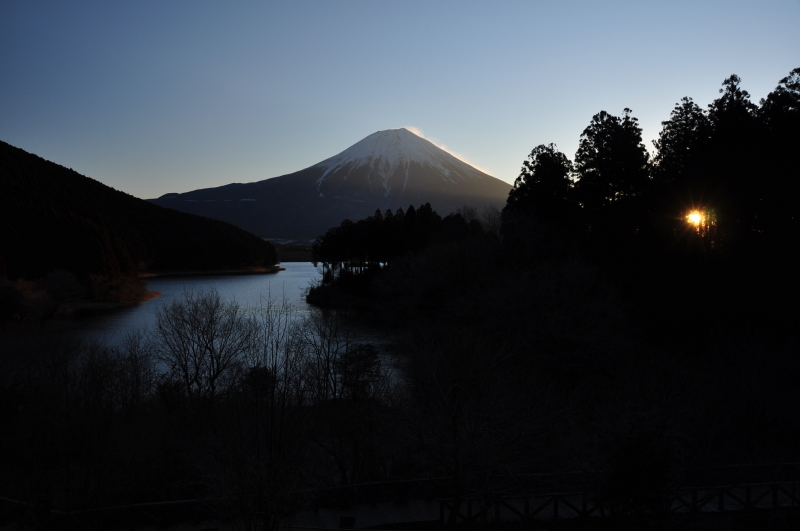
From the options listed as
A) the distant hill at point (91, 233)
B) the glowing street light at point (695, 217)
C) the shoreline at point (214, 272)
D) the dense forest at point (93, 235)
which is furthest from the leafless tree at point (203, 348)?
the shoreline at point (214, 272)

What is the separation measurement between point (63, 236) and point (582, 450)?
39.9 m

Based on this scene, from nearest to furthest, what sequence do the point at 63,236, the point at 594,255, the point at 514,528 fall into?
the point at 514,528
the point at 594,255
the point at 63,236

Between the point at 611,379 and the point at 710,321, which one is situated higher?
the point at 710,321

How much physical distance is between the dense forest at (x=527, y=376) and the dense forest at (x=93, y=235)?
60.9 feet

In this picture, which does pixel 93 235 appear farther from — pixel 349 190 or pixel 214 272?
pixel 349 190

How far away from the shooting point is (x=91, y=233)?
42125 mm

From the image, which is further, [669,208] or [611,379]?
[669,208]

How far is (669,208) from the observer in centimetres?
2241

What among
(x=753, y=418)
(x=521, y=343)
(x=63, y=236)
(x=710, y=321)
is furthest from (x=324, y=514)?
(x=63, y=236)

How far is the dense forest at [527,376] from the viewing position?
1000 centimetres

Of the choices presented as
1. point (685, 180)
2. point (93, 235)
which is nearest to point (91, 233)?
point (93, 235)

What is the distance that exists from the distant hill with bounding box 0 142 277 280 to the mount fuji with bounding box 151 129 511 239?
55793 mm

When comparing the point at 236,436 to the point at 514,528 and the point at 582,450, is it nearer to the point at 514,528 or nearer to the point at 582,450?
the point at 514,528

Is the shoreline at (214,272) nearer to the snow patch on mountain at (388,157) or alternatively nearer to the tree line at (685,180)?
the tree line at (685,180)
